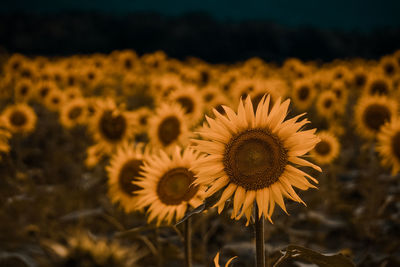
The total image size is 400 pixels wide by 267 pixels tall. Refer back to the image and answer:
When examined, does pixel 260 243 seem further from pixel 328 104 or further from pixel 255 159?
pixel 328 104

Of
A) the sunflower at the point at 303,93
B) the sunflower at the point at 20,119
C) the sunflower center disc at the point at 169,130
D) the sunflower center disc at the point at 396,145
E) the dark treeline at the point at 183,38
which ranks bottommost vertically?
the sunflower center disc at the point at 396,145

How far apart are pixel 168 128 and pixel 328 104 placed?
13.2 feet

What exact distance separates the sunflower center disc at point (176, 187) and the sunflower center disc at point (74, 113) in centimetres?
445

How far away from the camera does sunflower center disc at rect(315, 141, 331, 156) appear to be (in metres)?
4.74

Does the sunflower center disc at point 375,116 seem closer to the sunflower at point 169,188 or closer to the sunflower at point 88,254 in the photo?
the sunflower at point 169,188

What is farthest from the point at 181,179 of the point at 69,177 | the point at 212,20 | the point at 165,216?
the point at 212,20

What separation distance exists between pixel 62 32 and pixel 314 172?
32.2 meters

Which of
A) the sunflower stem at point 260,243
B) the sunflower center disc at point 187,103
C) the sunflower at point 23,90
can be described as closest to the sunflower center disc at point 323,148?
the sunflower center disc at point 187,103

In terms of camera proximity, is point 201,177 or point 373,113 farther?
point 373,113

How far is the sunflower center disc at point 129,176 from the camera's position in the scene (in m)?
2.82

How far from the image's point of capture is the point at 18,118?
20.0ft

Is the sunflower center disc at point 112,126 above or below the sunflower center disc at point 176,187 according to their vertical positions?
above

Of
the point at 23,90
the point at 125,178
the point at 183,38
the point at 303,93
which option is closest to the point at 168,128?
the point at 125,178

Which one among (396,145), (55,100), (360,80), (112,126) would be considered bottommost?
(396,145)
